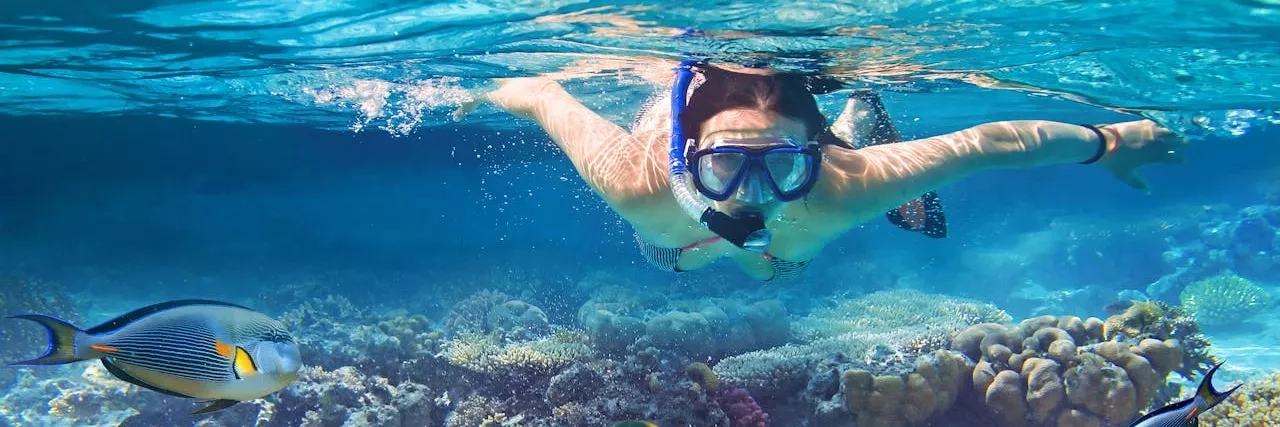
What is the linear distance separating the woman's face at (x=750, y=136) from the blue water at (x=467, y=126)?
114 inches

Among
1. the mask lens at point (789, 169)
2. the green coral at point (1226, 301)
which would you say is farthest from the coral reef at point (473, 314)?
the green coral at point (1226, 301)

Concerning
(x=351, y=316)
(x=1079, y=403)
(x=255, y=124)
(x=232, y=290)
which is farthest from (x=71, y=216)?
(x=1079, y=403)

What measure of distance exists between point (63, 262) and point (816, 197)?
993 inches

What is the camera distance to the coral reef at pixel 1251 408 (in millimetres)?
5125

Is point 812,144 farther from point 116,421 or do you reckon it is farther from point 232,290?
point 232,290

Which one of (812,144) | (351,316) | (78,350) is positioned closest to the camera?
(78,350)

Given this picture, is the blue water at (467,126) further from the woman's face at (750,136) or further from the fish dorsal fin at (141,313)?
the fish dorsal fin at (141,313)

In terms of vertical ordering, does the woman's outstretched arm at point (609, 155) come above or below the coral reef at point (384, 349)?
above

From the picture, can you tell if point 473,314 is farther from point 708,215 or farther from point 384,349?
point 708,215

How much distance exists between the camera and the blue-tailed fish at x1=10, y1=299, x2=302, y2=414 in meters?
2.47

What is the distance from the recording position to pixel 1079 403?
219 inches

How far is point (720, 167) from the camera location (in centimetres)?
374

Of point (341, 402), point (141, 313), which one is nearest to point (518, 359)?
point (341, 402)

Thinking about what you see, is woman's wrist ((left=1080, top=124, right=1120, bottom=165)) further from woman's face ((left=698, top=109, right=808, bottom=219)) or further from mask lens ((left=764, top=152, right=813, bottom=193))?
mask lens ((left=764, top=152, right=813, bottom=193))
